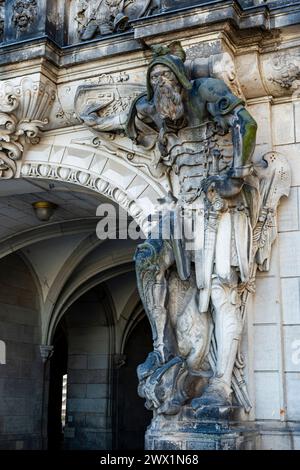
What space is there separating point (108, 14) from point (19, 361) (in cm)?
628

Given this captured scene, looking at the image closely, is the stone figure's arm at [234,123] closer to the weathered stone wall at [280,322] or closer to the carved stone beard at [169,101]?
the carved stone beard at [169,101]

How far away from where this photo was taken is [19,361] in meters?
11.4

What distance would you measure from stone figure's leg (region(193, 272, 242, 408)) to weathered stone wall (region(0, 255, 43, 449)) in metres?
6.11

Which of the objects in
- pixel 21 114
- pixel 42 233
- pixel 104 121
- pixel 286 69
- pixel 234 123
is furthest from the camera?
pixel 42 233

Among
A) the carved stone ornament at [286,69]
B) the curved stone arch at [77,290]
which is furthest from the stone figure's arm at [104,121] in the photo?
the curved stone arch at [77,290]

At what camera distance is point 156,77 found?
19.4 feet

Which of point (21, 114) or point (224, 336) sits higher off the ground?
point (21, 114)

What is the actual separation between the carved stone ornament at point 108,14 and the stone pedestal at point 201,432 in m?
3.59

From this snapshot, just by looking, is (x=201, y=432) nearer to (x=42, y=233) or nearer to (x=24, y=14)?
(x=24, y=14)

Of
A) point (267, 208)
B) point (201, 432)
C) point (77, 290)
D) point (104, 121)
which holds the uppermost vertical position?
point (104, 121)

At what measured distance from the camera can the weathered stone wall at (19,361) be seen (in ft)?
36.5

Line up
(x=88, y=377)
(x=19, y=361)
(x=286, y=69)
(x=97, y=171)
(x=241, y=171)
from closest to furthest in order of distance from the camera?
1. (x=241, y=171)
2. (x=286, y=69)
3. (x=97, y=171)
4. (x=19, y=361)
5. (x=88, y=377)

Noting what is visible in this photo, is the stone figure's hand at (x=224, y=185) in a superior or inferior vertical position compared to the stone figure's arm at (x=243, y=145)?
inferior

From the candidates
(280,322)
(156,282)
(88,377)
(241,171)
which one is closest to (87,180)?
(156,282)
